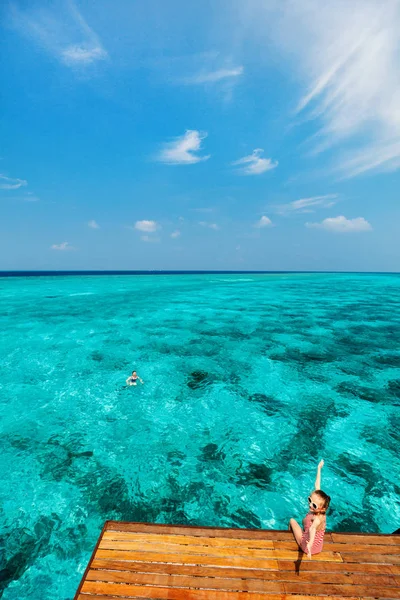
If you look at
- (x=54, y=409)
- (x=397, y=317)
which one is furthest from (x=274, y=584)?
(x=397, y=317)

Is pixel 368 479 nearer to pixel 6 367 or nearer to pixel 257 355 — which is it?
pixel 257 355

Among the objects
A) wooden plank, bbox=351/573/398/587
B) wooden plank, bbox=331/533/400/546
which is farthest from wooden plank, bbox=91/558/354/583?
wooden plank, bbox=331/533/400/546

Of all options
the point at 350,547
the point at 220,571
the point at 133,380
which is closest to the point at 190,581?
the point at 220,571

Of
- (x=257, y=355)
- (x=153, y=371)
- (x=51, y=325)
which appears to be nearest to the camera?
(x=153, y=371)

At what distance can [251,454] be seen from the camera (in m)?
9.63

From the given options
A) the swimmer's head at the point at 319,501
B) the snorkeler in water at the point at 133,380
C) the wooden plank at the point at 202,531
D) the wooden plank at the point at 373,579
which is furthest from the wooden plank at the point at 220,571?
the snorkeler in water at the point at 133,380

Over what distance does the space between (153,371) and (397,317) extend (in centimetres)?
2985

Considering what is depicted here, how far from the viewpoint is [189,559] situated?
14.5 feet

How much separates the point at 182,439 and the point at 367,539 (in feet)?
22.1

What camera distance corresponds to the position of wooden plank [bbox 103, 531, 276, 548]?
4.68 metres

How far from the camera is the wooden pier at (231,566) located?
13.0 ft

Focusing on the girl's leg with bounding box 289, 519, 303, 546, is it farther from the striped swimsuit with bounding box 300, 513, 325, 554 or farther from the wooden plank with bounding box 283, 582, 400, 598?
the wooden plank with bounding box 283, 582, 400, 598

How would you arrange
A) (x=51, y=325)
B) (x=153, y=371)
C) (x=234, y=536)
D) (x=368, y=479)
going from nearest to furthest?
(x=234, y=536) → (x=368, y=479) → (x=153, y=371) → (x=51, y=325)

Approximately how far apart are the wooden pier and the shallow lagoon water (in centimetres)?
272
